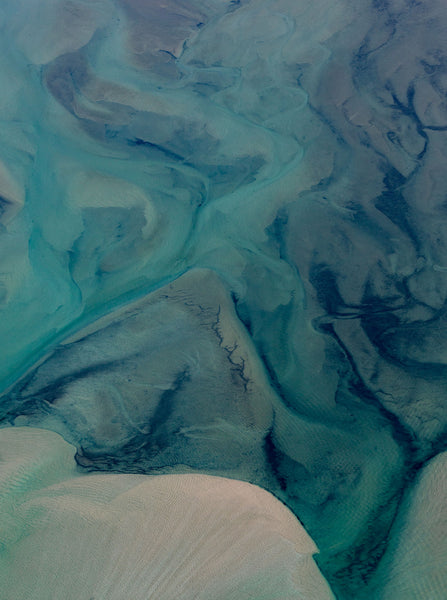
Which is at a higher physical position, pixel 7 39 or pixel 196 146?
pixel 7 39

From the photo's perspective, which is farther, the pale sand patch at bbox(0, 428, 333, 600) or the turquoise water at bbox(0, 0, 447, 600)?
the turquoise water at bbox(0, 0, 447, 600)

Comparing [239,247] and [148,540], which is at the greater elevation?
[239,247]

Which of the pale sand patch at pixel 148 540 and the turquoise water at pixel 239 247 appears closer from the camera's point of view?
the pale sand patch at pixel 148 540

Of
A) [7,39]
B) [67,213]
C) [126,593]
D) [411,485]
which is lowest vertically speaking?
[411,485]

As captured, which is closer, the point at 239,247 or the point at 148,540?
the point at 148,540

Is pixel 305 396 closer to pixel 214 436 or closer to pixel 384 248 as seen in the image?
pixel 214 436

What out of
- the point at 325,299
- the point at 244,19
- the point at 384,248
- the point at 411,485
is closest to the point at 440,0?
the point at 244,19

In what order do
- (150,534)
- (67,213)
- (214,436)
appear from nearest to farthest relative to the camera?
(150,534) < (214,436) < (67,213)

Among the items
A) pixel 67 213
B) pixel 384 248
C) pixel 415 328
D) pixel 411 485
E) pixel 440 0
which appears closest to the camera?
pixel 411 485
